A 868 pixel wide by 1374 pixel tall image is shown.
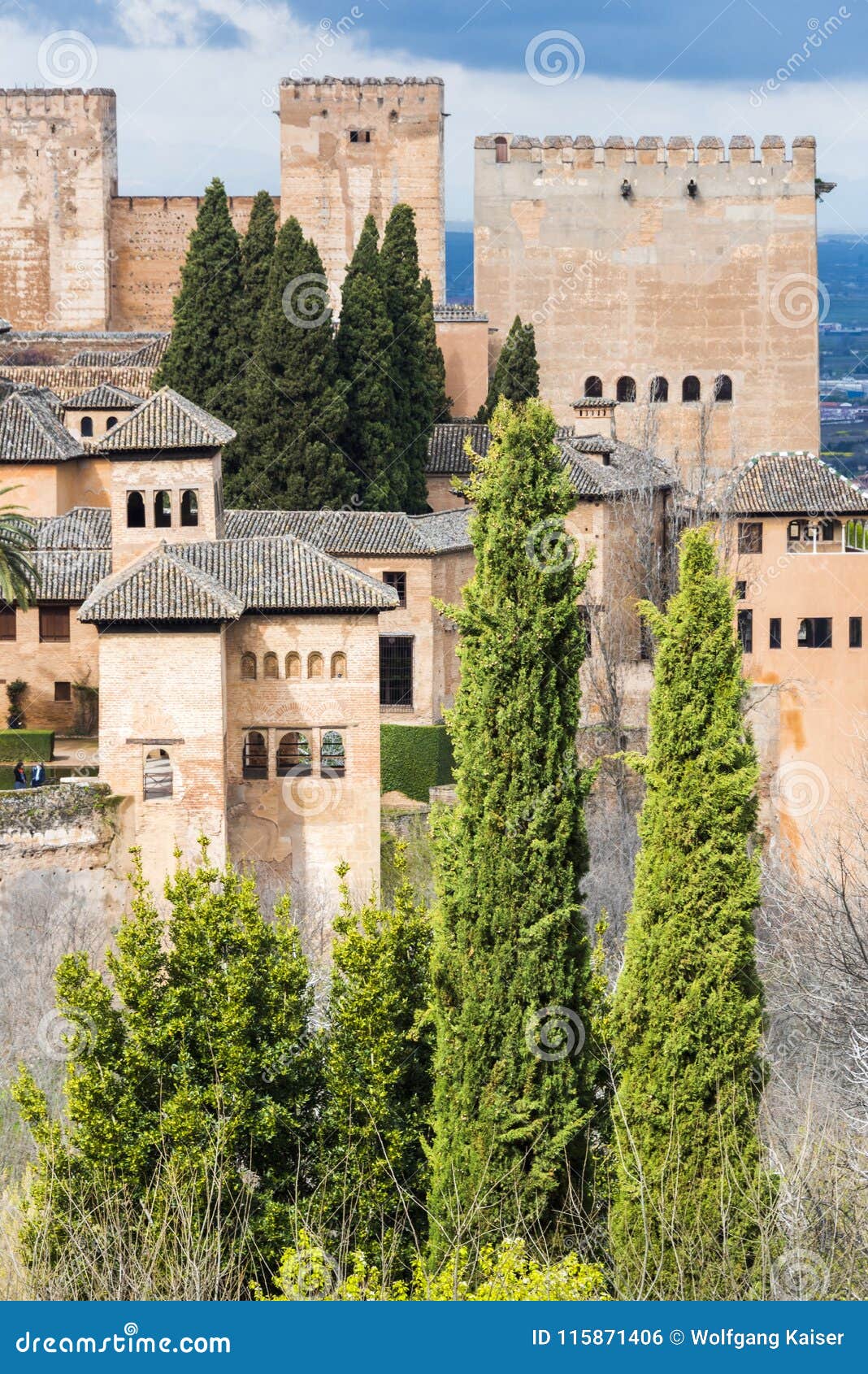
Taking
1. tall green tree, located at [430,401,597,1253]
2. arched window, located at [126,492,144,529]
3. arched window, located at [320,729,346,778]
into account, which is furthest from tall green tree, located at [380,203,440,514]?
tall green tree, located at [430,401,597,1253]

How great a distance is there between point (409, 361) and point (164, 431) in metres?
8.02

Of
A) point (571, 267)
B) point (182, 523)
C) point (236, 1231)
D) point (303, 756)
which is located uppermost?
point (571, 267)

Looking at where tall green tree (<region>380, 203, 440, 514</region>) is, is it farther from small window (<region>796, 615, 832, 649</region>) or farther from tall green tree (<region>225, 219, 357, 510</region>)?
small window (<region>796, 615, 832, 649</region>)

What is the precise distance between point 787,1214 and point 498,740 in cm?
276

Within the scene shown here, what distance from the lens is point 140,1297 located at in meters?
10.4

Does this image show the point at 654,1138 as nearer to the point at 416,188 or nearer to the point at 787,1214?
the point at 787,1214

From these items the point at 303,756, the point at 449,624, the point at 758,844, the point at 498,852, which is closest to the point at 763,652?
the point at 449,624

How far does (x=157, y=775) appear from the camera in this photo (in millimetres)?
26375

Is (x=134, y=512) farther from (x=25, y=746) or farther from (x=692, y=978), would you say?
(x=692, y=978)

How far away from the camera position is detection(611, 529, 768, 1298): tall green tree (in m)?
11.5

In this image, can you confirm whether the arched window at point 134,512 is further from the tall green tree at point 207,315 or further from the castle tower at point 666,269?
the castle tower at point 666,269

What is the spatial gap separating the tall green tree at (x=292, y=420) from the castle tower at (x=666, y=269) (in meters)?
10.3

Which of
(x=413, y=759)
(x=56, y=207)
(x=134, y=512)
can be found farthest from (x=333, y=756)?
(x=56, y=207)

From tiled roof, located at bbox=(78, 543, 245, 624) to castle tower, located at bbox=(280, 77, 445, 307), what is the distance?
18.4 metres
